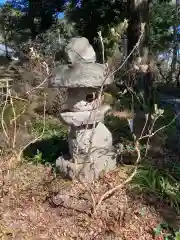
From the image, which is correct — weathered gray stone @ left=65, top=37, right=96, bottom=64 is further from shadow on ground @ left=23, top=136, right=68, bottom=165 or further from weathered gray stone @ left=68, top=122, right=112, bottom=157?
shadow on ground @ left=23, top=136, right=68, bottom=165

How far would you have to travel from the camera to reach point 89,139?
11.6 ft

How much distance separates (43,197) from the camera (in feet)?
11.3

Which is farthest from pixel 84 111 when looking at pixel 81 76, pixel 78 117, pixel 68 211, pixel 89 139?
pixel 68 211

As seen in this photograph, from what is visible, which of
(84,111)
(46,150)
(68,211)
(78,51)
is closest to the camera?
(68,211)

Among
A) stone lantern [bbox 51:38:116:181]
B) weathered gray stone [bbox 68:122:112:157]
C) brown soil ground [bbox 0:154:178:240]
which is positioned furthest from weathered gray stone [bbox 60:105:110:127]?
brown soil ground [bbox 0:154:178:240]

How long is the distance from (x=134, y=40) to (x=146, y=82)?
1.25m

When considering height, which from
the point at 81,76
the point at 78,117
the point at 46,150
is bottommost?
the point at 46,150

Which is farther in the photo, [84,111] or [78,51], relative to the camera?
[84,111]

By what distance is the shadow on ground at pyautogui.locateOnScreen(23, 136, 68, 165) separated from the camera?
4281mm

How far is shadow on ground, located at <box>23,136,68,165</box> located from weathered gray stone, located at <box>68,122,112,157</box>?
549 millimetres

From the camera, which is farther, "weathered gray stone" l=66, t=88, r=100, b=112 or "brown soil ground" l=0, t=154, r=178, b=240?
"weathered gray stone" l=66, t=88, r=100, b=112

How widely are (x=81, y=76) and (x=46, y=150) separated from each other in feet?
5.27

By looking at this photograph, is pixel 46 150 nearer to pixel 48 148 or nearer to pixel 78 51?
pixel 48 148

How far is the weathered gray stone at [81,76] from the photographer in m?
3.26
